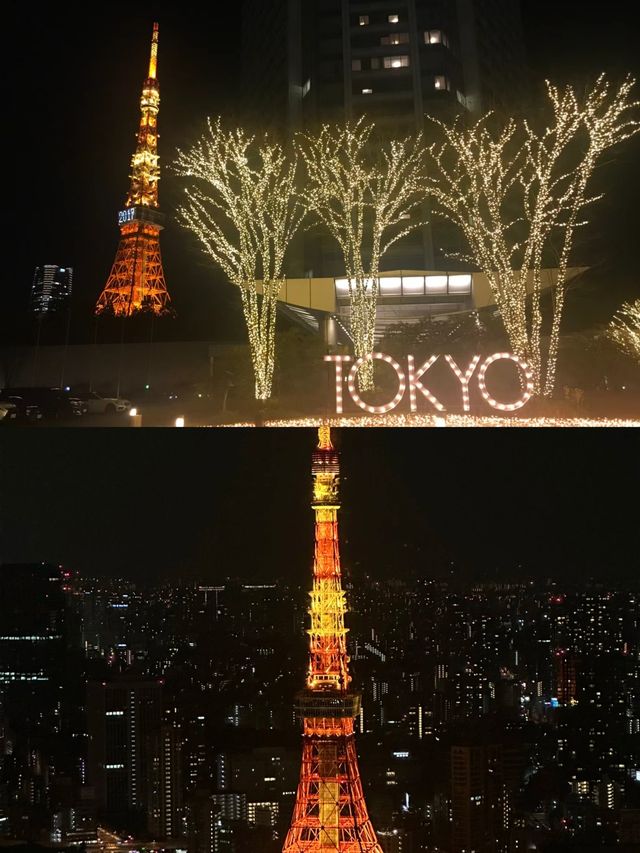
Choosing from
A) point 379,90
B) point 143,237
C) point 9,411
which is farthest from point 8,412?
point 379,90

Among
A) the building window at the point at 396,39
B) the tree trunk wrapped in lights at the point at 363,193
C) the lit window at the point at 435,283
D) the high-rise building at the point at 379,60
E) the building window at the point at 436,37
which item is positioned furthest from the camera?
the building window at the point at 396,39

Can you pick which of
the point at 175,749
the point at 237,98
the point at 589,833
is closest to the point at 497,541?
the point at 589,833

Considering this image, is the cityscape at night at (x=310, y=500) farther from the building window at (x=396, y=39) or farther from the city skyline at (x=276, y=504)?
the building window at (x=396, y=39)

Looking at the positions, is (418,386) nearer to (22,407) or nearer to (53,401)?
(53,401)

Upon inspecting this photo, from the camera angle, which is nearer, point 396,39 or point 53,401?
point 53,401

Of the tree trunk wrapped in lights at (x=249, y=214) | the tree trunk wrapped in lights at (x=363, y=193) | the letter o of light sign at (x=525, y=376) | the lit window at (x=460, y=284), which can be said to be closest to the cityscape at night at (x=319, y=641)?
the letter o of light sign at (x=525, y=376)

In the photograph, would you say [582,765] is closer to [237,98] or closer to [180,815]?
[180,815]

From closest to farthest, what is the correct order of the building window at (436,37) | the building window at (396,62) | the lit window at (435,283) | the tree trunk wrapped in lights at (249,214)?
the tree trunk wrapped in lights at (249,214)
the lit window at (435,283)
the building window at (396,62)
the building window at (436,37)

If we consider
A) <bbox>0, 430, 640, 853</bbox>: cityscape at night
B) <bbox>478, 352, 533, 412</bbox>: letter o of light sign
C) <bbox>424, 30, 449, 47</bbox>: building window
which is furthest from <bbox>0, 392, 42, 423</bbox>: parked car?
<bbox>424, 30, 449, 47</bbox>: building window
